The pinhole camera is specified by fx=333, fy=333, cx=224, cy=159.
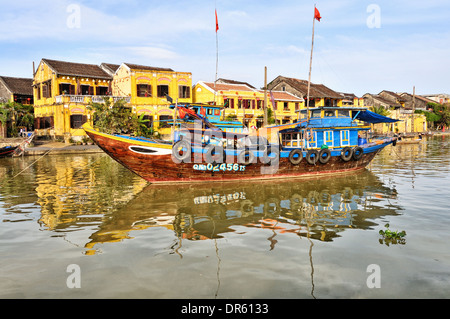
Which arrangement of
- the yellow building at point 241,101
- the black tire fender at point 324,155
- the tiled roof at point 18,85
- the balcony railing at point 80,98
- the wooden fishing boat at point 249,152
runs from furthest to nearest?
the tiled roof at point 18,85, the yellow building at point 241,101, the balcony railing at point 80,98, the black tire fender at point 324,155, the wooden fishing boat at point 249,152

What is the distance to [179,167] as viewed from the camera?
1431 centimetres

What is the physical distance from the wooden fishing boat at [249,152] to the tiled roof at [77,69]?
23.0 meters

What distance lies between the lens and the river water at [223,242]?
565cm

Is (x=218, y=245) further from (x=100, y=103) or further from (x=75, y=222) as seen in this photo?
(x=100, y=103)

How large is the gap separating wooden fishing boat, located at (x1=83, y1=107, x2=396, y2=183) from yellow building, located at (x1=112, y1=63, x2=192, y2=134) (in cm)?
1919

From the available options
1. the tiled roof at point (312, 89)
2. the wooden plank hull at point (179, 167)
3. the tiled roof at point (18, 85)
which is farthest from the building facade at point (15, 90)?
the tiled roof at point (312, 89)

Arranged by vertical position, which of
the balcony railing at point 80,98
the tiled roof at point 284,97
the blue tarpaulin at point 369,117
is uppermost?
the tiled roof at point 284,97

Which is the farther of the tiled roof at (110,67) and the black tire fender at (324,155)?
the tiled roof at (110,67)

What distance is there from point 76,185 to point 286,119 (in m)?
34.1

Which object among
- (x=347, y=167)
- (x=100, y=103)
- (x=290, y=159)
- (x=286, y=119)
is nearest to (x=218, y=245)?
(x=290, y=159)

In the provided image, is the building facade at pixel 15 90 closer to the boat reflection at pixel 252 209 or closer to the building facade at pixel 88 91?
the building facade at pixel 88 91

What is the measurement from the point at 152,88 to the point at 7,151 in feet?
49.2

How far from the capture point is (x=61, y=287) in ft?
18.5
